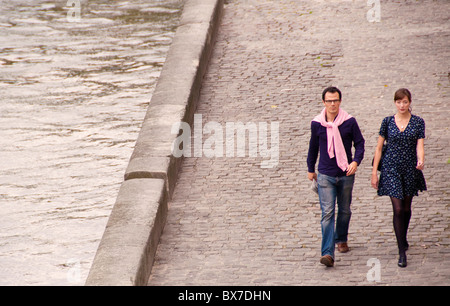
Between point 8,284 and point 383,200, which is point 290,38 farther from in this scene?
point 8,284

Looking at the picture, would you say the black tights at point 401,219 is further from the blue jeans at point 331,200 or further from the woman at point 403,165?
the blue jeans at point 331,200

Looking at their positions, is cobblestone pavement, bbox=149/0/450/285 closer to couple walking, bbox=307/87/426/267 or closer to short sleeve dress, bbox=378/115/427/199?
couple walking, bbox=307/87/426/267

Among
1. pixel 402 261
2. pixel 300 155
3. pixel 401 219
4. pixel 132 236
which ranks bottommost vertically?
pixel 402 261

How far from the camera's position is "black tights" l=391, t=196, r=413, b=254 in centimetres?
677

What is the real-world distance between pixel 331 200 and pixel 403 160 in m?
0.75

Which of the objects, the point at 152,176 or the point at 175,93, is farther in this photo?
the point at 175,93

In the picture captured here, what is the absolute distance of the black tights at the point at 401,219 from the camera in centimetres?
677

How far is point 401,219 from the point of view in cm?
678

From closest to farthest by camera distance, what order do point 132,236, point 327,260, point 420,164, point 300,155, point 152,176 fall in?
1. point 420,164
2. point 327,260
3. point 132,236
4. point 152,176
5. point 300,155

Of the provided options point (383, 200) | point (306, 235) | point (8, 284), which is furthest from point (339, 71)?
point (8, 284)

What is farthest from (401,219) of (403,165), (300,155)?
(300,155)

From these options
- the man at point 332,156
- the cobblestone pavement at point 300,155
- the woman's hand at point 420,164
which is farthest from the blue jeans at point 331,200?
the woman's hand at point 420,164

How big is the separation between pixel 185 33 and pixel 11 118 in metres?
3.21

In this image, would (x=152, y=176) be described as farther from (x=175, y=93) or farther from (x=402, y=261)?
(x=402, y=261)
